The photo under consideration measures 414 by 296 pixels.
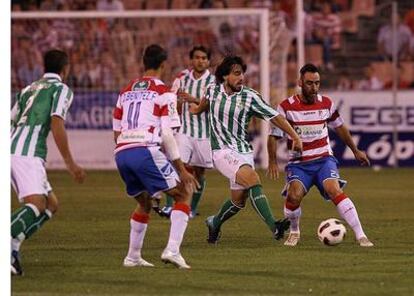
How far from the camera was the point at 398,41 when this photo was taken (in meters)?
31.3

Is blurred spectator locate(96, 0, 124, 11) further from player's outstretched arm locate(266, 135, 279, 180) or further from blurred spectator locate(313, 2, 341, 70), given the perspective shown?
player's outstretched arm locate(266, 135, 279, 180)

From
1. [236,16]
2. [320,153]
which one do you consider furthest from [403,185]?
[320,153]

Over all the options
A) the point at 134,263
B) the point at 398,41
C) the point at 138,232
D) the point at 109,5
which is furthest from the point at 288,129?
the point at 109,5

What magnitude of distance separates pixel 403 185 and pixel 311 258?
11.4m

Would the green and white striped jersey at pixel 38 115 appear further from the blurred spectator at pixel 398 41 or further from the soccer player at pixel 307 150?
the blurred spectator at pixel 398 41

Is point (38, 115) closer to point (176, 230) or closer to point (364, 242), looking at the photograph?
point (176, 230)

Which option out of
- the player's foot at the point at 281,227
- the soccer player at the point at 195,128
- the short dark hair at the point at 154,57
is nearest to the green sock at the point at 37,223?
the short dark hair at the point at 154,57

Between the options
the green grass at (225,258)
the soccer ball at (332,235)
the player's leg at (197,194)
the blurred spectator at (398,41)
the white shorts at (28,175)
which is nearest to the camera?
the green grass at (225,258)

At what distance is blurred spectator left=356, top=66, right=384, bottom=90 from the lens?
30719 millimetres

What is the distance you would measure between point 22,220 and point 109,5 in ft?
70.2

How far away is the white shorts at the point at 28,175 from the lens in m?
11.6

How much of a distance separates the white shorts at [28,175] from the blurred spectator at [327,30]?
2042cm
